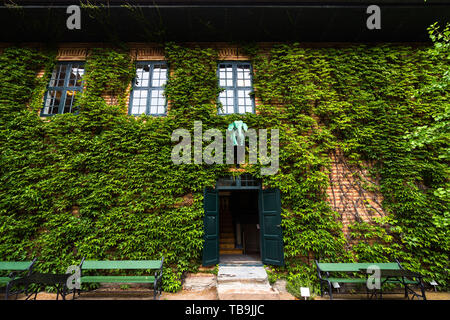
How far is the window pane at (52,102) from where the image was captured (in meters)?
6.12

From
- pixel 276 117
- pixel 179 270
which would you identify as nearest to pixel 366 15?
pixel 276 117

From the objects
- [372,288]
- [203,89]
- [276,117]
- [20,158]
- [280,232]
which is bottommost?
[372,288]

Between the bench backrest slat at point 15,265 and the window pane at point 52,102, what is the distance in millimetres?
4093

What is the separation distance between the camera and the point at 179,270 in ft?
15.9

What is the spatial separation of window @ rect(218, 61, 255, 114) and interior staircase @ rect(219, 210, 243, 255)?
4897mm

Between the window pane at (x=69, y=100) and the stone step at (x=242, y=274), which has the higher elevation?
the window pane at (x=69, y=100)

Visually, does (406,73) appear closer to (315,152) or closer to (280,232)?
(315,152)

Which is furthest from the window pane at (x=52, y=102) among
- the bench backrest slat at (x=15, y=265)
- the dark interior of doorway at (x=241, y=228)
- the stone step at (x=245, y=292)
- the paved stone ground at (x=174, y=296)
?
the dark interior of doorway at (x=241, y=228)

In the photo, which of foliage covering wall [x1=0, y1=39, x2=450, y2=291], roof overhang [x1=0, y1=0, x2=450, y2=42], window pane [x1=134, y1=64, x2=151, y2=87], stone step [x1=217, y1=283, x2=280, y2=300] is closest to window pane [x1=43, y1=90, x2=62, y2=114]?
foliage covering wall [x1=0, y1=39, x2=450, y2=291]

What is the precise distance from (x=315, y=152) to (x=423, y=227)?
316 centimetres

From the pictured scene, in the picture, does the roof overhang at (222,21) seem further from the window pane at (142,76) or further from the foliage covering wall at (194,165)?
the window pane at (142,76)

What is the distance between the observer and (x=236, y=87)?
6.36m

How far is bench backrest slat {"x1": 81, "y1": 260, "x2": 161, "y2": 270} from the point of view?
178 inches

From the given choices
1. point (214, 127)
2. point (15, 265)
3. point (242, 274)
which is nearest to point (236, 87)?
point (214, 127)
